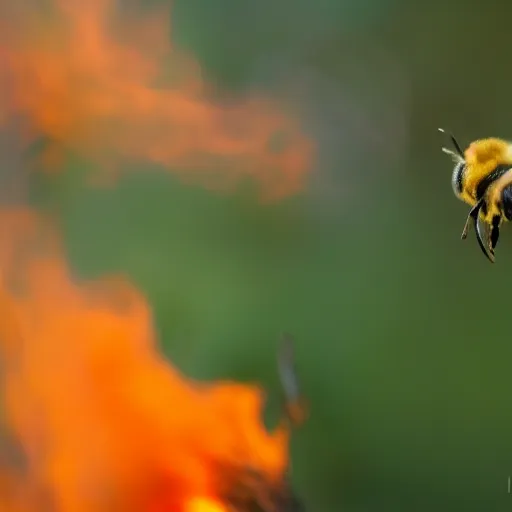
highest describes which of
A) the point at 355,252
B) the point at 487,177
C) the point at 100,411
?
the point at 355,252

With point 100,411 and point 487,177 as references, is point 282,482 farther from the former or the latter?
point 487,177

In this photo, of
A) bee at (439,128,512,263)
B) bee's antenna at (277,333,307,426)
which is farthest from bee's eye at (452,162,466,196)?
bee's antenna at (277,333,307,426)

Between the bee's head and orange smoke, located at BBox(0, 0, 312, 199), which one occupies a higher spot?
orange smoke, located at BBox(0, 0, 312, 199)

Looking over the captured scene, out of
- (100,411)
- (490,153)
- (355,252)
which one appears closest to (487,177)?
(490,153)

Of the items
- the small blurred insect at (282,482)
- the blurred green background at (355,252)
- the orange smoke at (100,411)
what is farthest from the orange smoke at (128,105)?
the small blurred insect at (282,482)

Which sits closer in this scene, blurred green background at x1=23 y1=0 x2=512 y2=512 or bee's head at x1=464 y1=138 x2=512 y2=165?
bee's head at x1=464 y1=138 x2=512 y2=165

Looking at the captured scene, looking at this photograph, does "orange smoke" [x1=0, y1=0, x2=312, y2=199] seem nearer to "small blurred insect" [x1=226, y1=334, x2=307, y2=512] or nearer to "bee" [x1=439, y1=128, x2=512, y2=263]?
"small blurred insect" [x1=226, y1=334, x2=307, y2=512]
